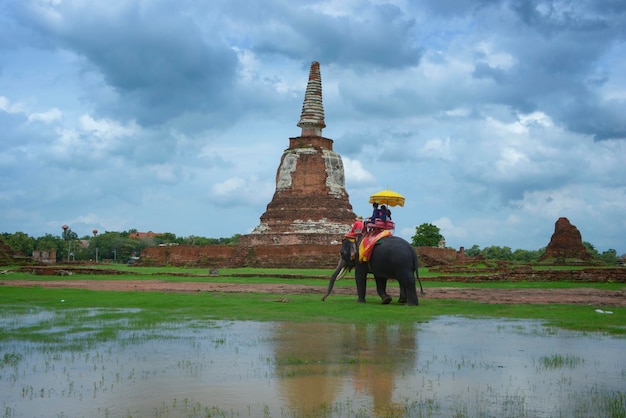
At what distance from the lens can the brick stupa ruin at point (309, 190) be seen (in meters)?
54.7

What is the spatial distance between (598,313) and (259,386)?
33.8ft

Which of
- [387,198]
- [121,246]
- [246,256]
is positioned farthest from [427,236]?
[387,198]

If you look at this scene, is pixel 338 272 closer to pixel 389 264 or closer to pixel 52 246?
pixel 389 264

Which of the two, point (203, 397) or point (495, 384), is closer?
point (203, 397)

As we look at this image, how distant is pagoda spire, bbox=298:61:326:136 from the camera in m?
59.7

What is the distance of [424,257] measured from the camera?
49250 mm

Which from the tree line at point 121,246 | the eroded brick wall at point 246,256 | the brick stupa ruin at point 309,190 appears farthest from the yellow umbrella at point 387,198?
the tree line at point 121,246

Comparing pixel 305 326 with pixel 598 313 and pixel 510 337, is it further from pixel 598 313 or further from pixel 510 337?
pixel 598 313

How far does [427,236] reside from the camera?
7400 centimetres

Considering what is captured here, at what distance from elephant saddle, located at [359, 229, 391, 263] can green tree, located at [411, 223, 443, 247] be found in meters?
55.0

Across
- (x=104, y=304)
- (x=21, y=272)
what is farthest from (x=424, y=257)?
(x=104, y=304)

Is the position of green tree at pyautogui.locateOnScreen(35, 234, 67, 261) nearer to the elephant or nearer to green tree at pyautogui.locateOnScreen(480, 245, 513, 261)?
green tree at pyautogui.locateOnScreen(480, 245, 513, 261)

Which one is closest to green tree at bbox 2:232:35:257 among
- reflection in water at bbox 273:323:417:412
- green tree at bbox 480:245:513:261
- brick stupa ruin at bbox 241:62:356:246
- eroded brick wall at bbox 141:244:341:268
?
eroded brick wall at bbox 141:244:341:268

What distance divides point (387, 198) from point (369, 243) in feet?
5.77
